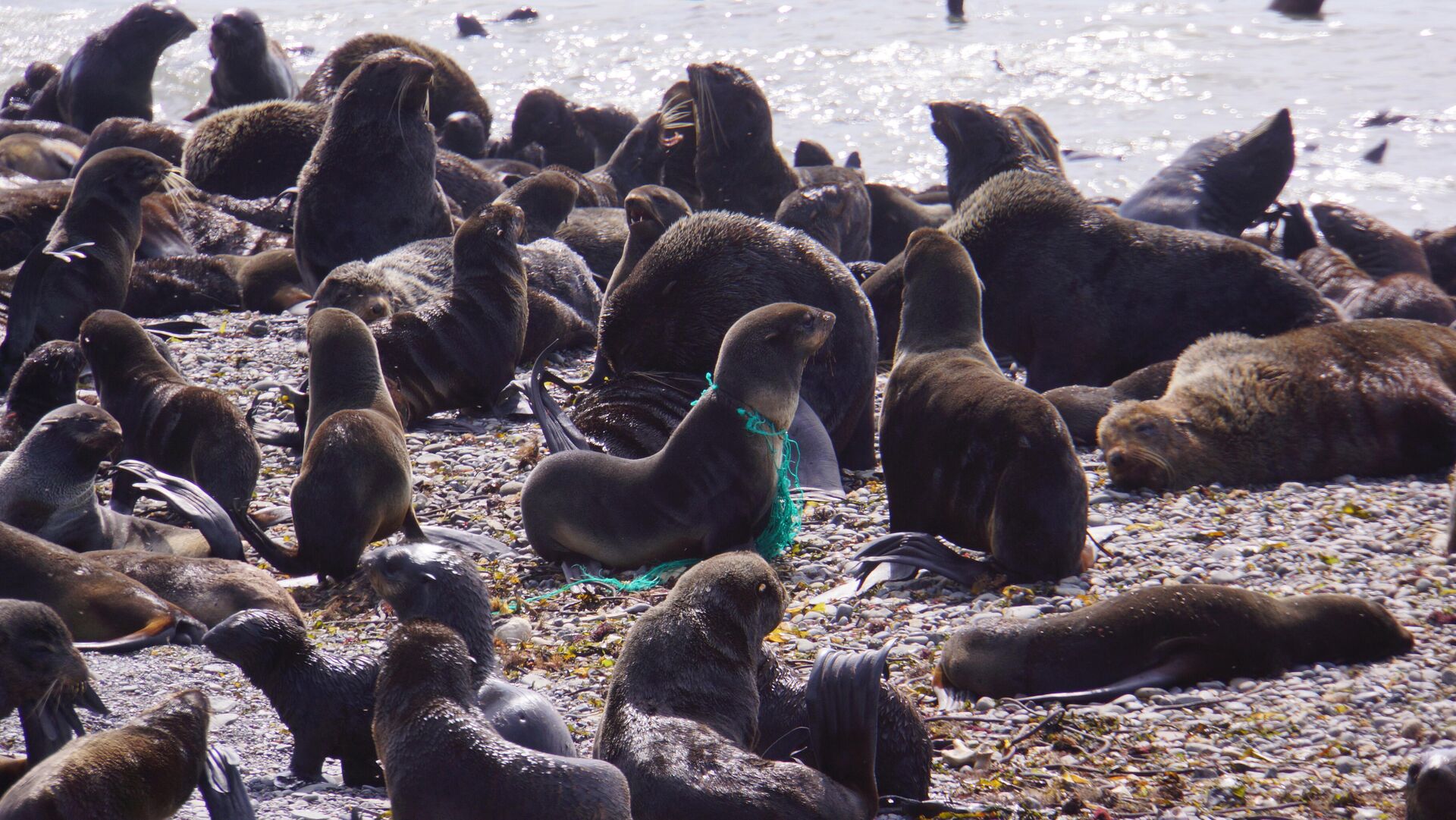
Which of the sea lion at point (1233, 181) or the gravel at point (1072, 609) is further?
the sea lion at point (1233, 181)

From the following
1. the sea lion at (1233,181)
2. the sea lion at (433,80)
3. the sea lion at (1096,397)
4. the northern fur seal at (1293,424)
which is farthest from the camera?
the sea lion at (433,80)

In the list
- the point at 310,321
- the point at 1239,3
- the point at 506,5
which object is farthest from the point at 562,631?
the point at 506,5

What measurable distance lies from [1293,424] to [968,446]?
2.19 m

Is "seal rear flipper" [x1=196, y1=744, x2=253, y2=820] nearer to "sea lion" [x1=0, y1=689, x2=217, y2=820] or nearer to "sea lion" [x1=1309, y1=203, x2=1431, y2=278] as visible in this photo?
"sea lion" [x1=0, y1=689, x2=217, y2=820]

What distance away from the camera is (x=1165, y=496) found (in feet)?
20.9

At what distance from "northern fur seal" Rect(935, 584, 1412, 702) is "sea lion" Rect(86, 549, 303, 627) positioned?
2.21 metres

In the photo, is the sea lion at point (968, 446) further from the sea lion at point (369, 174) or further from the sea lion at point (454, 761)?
the sea lion at point (369, 174)

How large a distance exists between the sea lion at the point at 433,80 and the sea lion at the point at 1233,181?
23.1ft

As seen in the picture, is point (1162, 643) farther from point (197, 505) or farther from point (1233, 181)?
point (1233, 181)

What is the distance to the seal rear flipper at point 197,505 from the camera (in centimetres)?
539

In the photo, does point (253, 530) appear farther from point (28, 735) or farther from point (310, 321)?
point (28, 735)

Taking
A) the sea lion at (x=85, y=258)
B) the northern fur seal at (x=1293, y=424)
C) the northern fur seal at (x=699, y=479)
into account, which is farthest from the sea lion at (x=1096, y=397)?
the sea lion at (x=85, y=258)

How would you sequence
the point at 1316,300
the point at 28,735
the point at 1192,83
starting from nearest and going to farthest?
1. the point at 28,735
2. the point at 1316,300
3. the point at 1192,83

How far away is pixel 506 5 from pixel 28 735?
109ft
